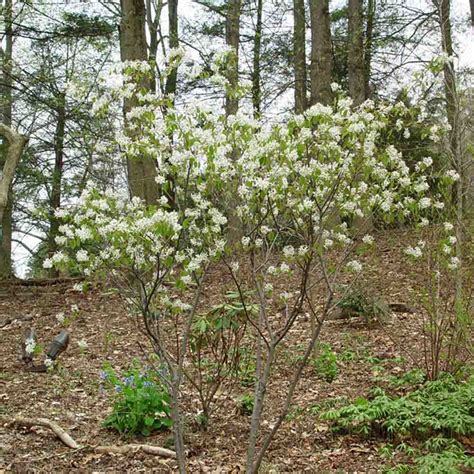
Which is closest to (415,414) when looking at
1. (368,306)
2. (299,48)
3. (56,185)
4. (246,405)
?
(246,405)

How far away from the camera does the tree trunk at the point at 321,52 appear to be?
7.92 meters

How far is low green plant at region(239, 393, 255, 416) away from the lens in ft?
15.0

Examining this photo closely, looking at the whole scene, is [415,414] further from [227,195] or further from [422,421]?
[227,195]

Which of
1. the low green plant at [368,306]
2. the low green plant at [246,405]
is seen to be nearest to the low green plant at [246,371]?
the low green plant at [246,405]

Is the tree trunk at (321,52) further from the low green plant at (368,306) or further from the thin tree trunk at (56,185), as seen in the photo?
the thin tree trunk at (56,185)

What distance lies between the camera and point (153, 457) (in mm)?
3879

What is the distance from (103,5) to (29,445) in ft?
25.7

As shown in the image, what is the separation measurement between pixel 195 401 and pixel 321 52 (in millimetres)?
5326

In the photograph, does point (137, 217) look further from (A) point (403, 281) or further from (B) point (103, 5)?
→ (B) point (103, 5)

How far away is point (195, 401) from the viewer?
4.87 m

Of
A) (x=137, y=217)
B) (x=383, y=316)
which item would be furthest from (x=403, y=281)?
(x=137, y=217)

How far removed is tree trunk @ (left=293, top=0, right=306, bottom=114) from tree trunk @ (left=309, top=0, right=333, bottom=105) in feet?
7.10

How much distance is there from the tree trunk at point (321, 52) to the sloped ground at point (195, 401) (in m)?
2.66

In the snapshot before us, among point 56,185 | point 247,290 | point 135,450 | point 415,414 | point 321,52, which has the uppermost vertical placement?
point 321,52
